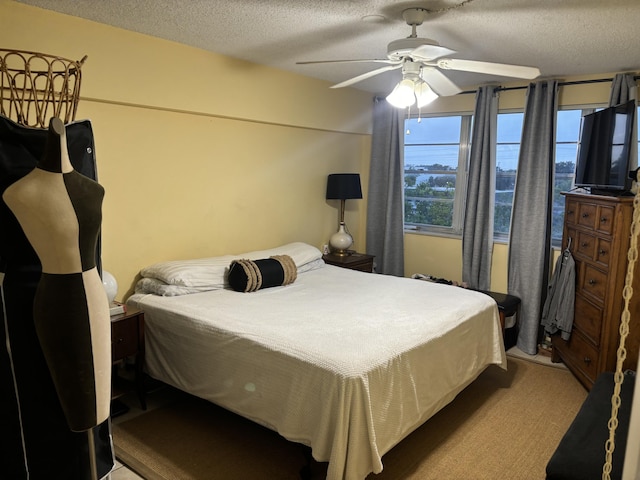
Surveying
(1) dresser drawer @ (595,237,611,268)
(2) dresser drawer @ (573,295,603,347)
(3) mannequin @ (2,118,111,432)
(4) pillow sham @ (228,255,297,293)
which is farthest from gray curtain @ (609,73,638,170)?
(3) mannequin @ (2,118,111,432)

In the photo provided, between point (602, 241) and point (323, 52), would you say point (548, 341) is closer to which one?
point (602, 241)

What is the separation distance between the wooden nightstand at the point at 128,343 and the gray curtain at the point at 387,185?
2.78 meters

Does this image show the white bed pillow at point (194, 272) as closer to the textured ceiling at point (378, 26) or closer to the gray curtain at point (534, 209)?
the textured ceiling at point (378, 26)

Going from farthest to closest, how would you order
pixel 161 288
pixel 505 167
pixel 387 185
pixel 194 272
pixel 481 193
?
pixel 387 185 → pixel 505 167 → pixel 481 193 → pixel 194 272 → pixel 161 288

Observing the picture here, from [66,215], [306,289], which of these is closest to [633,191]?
[306,289]

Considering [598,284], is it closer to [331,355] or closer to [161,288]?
[331,355]

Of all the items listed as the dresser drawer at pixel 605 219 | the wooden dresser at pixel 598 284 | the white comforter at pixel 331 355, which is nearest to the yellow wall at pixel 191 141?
the white comforter at pixel 331 355

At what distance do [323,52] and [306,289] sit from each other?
165 centimetres

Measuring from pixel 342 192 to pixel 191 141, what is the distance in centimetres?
155

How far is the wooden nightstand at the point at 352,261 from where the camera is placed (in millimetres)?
4328

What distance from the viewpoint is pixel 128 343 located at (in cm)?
269

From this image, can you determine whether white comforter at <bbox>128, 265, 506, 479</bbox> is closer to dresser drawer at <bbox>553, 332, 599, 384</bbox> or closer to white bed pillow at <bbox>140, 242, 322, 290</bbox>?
white bed pillow at <bbox>140, 242, 322, 290</bbox>

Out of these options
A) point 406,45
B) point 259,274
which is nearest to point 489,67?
point 406,45

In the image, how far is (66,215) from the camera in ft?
3.96
